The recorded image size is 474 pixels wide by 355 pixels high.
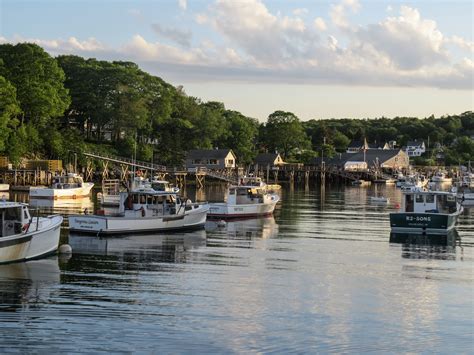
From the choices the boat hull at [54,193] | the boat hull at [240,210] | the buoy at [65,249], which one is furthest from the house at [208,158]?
the buoy at [65,249]

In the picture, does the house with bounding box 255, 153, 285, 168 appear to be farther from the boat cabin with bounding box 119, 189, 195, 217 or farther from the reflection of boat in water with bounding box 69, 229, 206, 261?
the reflection of boat in water with bounding box 69, 229, 206, 261

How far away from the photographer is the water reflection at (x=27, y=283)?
2600cm

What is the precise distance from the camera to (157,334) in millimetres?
22703

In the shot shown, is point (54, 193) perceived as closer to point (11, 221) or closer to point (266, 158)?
point (11, 221)

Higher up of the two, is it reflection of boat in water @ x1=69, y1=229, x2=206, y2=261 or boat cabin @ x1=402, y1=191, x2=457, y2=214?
boat cabin @ x1=402, y1=191, x2=457, y2=214

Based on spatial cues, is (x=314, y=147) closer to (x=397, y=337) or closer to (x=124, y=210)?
(x=124, y=210)

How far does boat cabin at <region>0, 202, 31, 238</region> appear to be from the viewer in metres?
33.4

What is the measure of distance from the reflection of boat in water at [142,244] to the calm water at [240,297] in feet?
0.21

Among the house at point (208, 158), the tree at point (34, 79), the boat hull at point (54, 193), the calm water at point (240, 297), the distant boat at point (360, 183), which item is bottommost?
the calm water at point (240, 297)

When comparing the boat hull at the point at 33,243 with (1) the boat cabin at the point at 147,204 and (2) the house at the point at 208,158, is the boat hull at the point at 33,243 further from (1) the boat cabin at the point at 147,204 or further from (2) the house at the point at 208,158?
(2) the house at the point at 208,158

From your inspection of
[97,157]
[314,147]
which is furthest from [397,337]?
[314,147]

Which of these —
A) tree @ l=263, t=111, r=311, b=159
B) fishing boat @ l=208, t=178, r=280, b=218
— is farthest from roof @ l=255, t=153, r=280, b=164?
fishing boat @ l=208, t=178, r=280, b=218

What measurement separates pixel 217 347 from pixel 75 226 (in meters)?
24.5

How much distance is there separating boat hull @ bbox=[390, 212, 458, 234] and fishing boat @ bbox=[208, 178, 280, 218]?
45.9 ft
